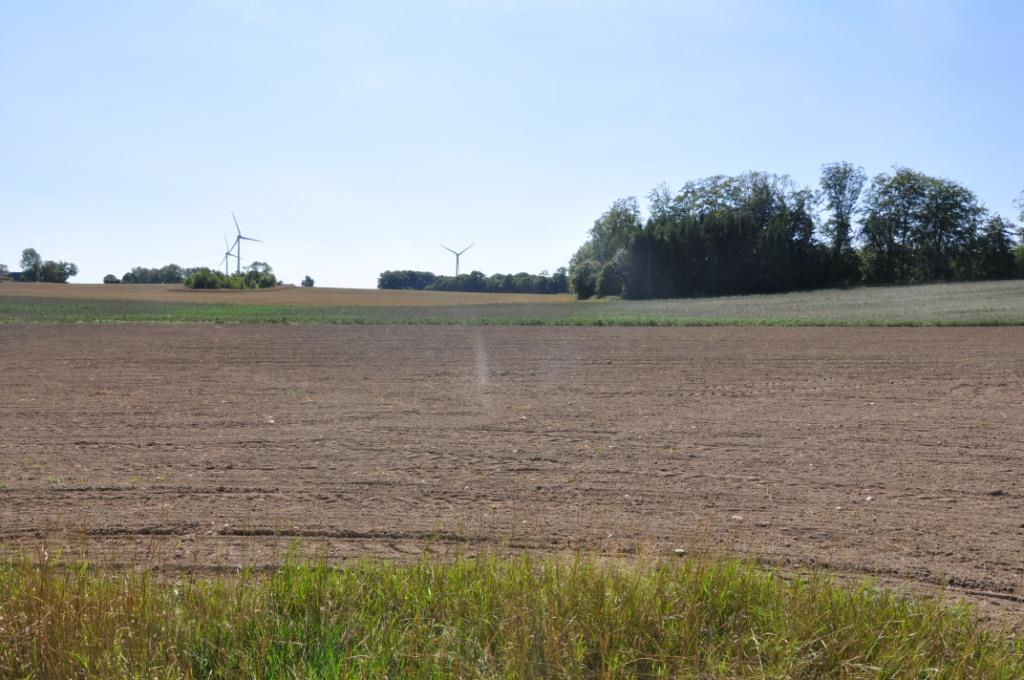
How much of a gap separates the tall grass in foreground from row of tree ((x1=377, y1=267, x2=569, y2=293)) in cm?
10367

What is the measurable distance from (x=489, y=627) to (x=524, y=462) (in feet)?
15.1

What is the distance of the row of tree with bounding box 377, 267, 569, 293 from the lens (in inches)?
4336

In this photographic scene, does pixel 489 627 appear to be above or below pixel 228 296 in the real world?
below

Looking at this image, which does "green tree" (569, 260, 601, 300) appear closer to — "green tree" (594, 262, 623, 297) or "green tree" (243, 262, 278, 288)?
"green tree" (594, 262, 623, 297)

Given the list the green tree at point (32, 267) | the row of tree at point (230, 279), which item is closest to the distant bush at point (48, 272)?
the green tree at point (32, 267)

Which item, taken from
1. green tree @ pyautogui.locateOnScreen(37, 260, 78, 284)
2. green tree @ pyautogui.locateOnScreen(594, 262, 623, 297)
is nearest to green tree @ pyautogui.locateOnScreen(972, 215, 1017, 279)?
green tree @ pyautogui.locateOnScreen(594, 262, 623, 297)

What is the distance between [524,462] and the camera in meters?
9.05

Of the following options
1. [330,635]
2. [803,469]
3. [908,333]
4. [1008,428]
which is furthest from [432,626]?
[908,333]

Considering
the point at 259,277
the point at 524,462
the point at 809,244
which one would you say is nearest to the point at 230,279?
the point at 259,277

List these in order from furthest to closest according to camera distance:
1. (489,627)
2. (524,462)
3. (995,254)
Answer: (995,254), (524,462), (489,627)

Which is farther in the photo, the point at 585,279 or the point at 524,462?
the point at 585,279

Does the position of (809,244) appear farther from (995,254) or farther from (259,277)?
(259,277)

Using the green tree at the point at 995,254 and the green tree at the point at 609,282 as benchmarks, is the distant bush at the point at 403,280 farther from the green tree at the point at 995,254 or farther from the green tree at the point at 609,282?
the green tree at the point at 995,254

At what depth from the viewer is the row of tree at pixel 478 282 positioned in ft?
361
